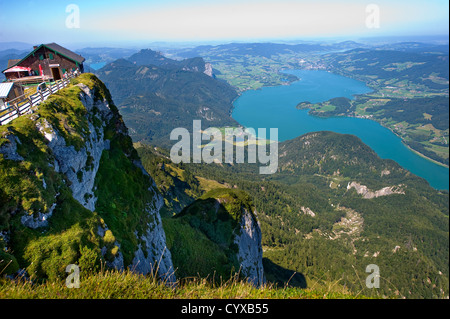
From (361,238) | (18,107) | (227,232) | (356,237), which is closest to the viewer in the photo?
(18,107)

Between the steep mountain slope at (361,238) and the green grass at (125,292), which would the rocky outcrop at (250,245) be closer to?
the steep mountain slope at (361,238)

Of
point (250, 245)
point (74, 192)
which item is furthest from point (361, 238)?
point (74, 192)

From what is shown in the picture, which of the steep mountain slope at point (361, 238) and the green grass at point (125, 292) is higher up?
the green grass at point (125, 292)

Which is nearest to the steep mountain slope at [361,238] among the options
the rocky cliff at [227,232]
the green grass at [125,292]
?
the rocky cliff at [227,232]

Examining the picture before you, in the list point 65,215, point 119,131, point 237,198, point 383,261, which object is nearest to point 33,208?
point 65,215

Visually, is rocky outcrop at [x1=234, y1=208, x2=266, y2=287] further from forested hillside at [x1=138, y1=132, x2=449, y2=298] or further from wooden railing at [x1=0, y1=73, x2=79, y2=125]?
wooden railing at [x1=0, y1=73, x2=79, y2=125]

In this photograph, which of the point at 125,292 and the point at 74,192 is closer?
the point at 125,292

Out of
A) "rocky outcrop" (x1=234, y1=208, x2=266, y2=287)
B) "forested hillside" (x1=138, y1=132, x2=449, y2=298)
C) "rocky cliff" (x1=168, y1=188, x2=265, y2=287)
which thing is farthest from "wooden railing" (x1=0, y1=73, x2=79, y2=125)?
"forested hillside" (x1=138, y1=132, x2=449, y2=298)

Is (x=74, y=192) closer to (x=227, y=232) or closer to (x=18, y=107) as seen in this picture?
(x=18, y=107)
